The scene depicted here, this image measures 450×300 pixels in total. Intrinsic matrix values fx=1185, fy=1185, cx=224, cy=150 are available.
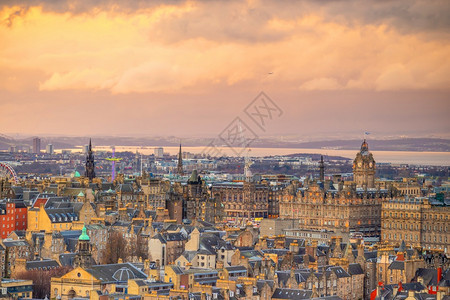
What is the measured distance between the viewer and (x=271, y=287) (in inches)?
3558

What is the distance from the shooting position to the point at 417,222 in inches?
5310

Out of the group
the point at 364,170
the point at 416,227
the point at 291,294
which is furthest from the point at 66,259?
the point at 364,170

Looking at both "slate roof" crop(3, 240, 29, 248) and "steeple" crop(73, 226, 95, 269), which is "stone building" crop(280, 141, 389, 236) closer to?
"slate roof" crop(3, 240, 29, 248)

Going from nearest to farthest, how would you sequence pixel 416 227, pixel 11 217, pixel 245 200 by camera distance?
1. pixel 11 217
2. pixel 416 227
3. pixel 245 200

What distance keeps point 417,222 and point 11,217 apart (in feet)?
150

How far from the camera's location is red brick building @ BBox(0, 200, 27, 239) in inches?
4835

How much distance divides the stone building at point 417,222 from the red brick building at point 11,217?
39897 millimetres

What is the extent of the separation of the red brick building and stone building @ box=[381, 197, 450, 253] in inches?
1571

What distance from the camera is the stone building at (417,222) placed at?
13200cm

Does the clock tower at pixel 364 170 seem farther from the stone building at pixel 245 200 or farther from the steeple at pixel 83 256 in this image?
the steeple at pixel 83 256

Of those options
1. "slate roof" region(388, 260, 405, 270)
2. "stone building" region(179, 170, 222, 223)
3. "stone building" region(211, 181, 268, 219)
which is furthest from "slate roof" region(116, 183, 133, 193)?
"slate roof" region(388, 260, 405, 270)

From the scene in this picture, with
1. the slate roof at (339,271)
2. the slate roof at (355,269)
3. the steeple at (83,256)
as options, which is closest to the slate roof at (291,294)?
the slate roof at (339,271)

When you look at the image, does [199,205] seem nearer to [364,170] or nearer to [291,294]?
[364,170]

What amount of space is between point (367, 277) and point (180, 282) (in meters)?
20.3
